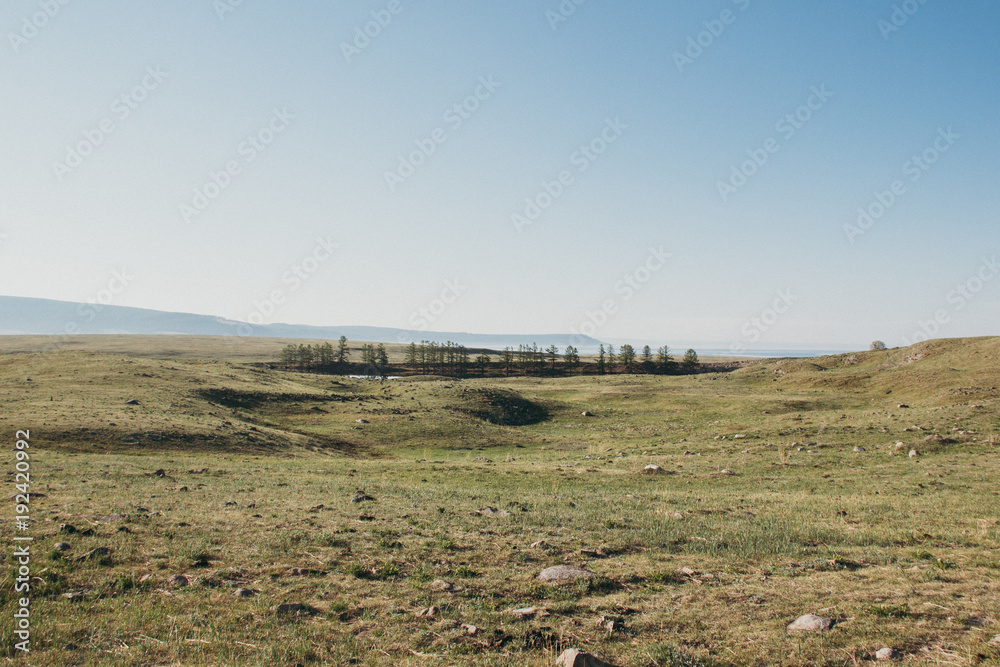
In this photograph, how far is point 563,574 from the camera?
423 inches

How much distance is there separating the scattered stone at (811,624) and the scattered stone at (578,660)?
11.4 feet

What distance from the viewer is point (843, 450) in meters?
31.3

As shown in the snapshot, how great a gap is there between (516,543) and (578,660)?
6.43m

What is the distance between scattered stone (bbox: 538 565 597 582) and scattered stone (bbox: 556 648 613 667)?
11.0ft

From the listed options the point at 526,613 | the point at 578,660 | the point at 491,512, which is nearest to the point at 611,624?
the point at 526,613

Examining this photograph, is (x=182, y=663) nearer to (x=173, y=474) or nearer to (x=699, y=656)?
(x=699, y=656)

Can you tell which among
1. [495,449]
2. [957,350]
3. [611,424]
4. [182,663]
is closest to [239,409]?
[495,449]

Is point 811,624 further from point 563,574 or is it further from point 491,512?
point 491,512

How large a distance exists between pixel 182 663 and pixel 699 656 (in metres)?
7.53

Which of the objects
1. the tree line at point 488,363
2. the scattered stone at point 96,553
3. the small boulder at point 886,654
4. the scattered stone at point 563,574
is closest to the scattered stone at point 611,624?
the scattered stone at point 563,574

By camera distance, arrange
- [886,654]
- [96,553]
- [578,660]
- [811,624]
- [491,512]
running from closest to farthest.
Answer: [578,660] < [886,654] < [811,624] < [96,553] < [491,512]

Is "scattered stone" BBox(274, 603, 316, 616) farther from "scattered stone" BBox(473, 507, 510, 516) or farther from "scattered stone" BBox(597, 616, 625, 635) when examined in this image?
"scattered stone" BBox(473, 507, 510, 516)

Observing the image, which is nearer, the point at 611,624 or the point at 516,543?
the point at 611,624

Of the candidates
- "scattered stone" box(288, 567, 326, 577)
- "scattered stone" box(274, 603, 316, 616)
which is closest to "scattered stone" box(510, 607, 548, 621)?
"scattered stone" box(274, 603, 316, 616)
